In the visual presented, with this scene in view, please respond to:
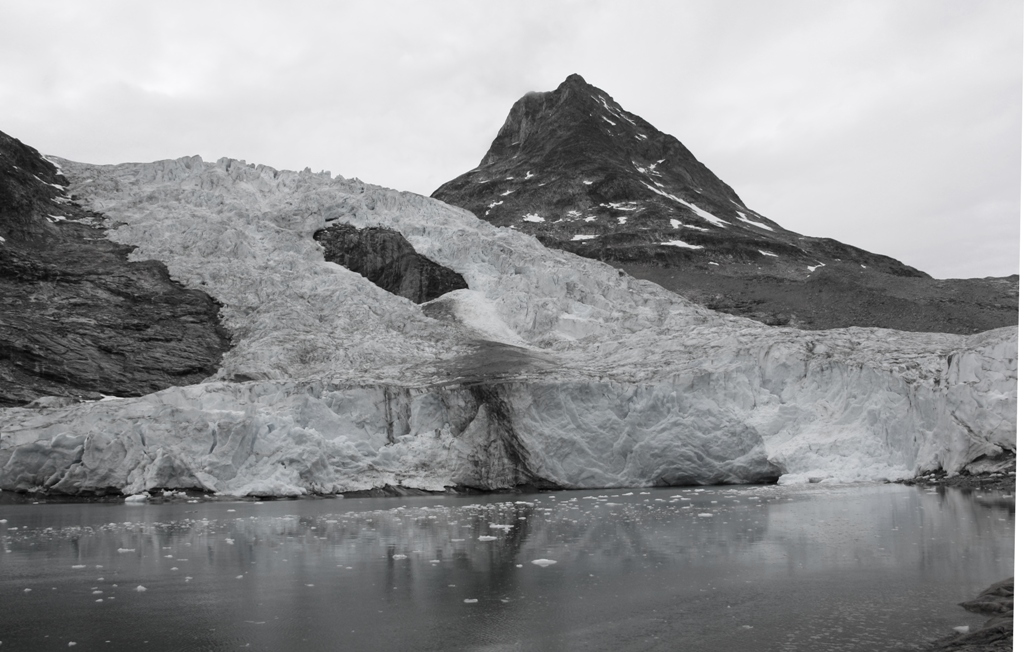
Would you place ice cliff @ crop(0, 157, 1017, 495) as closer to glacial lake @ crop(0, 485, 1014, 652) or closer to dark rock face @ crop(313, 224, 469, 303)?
glacial lake @ crop(0, 485, 1014, 652)

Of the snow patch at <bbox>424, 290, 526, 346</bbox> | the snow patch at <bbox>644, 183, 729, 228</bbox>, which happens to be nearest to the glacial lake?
the snow patch at <bbox>424, 290, 526, 346</bbox>

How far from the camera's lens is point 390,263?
33344 millimetres

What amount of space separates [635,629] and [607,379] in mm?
14698

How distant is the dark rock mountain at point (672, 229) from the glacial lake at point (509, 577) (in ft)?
93.3

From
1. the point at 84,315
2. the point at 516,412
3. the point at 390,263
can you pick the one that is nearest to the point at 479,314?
the point at 390,263

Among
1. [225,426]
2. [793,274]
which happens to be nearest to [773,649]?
A: [225,426]

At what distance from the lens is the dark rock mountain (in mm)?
41594

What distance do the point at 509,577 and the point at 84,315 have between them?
21529 millimetres

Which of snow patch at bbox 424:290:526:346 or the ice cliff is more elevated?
snow patch at bbox 424:290:526:346

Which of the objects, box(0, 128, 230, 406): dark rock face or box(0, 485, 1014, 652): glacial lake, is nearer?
box(0, 485, 1014, 652): glacial lake

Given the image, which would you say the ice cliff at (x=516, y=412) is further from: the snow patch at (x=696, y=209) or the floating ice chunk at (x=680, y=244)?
the snow patch at (x=696, y=209)

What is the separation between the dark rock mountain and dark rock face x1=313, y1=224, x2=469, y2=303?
17647 mm

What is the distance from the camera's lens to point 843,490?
17906mm

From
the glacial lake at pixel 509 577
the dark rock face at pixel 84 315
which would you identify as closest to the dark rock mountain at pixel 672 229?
the dark rock face at pixel 84 315
